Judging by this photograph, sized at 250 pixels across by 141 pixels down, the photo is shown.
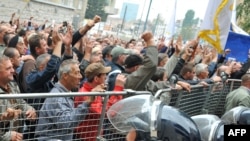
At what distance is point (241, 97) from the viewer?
21.7ft

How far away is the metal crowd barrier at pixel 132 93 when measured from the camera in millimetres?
3703

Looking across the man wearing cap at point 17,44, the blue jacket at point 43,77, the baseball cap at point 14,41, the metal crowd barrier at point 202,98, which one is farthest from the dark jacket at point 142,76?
the baseball cap at point 14,41

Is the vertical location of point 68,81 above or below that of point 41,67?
above

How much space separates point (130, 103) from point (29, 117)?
116 cm

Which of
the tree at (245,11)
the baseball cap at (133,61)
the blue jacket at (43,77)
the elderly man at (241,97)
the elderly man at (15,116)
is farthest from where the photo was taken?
the tree at (245,11)

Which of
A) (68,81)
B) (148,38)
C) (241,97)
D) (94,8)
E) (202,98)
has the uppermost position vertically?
(148,38)

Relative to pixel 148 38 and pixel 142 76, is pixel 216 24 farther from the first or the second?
pixel 142 76

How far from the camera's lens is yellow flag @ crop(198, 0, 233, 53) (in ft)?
26.1

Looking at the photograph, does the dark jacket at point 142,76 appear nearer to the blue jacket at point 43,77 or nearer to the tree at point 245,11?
the blue jacket at point 43,77

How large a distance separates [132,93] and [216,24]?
407 cm

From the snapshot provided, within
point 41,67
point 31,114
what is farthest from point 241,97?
point 31,114

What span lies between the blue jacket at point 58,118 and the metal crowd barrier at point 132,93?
0.04 metres

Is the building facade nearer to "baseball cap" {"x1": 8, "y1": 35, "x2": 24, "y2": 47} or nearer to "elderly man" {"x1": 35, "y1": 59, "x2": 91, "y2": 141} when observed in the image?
"baseball cap" {"x1": 8, "y1": 35, "x2": 24, "y2": 47}

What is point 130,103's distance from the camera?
3.01m
